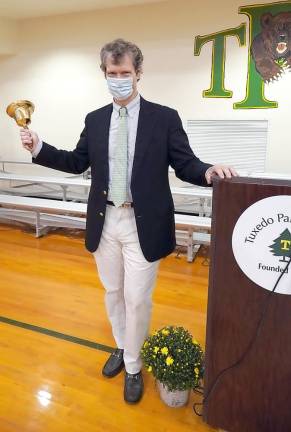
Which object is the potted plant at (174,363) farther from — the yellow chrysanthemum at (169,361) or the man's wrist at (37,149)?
the man's wrist at (37,149)

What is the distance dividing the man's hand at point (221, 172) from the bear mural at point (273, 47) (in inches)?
117

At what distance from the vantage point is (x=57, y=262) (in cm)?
335

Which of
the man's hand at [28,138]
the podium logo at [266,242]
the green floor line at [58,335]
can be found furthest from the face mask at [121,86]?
the green floor line at [58,335]

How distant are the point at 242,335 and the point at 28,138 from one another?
1.18m

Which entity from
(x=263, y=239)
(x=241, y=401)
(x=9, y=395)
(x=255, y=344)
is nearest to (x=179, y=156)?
(x=263, y=239)

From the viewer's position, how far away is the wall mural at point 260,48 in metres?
3.57

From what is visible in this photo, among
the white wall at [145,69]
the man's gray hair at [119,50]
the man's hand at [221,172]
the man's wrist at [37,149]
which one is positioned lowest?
the man's hand at [221,172]

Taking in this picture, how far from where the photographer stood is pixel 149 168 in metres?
1.44

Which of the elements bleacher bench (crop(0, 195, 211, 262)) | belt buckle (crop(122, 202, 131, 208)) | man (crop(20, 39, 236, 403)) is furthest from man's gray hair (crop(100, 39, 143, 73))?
bleacher bench (crop(0, 195, 211, 262))

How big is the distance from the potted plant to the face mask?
1.10 metres

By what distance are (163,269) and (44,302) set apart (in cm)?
113

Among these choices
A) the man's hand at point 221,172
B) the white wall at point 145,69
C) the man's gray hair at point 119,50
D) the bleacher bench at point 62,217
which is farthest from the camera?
the white wall at point 145,69

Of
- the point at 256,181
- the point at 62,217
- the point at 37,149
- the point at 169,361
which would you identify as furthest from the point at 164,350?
the point at 62,217

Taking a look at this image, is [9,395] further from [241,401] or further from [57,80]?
[57,80]
